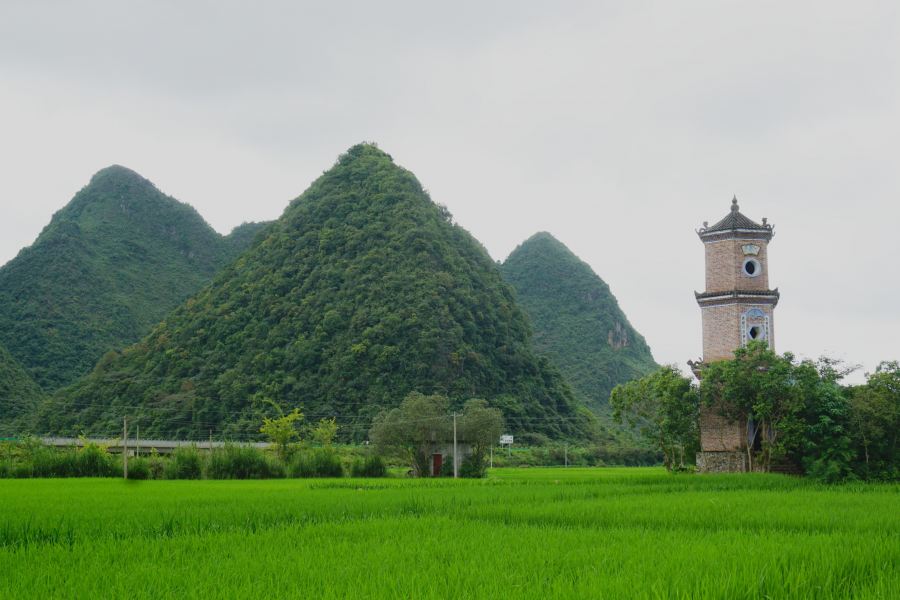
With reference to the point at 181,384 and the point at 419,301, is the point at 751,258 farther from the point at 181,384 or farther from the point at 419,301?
the point at 181,384

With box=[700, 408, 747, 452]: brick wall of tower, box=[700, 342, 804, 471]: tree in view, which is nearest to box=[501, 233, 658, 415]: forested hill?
box=[700, 408, 747, 452]: brick wall of tower

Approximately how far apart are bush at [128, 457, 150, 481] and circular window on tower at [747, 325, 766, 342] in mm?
22114

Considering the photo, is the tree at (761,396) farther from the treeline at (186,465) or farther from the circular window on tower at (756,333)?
the treeline at (186,465)

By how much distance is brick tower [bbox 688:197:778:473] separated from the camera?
2494 cm

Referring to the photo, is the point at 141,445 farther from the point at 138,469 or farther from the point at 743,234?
the point at 743,234

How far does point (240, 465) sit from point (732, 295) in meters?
19.6

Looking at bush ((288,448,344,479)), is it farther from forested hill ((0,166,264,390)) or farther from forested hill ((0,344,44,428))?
forested hill ((0,166,264,390))

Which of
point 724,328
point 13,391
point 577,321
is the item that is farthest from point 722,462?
point 577,321

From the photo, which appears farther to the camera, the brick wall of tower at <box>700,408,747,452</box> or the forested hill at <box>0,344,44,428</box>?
the forested hill at <box>0,344,44,428</box>

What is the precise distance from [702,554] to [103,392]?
215ft

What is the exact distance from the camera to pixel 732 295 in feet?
82.0

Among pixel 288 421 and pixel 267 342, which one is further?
pixel 267 342

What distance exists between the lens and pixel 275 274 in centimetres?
7150

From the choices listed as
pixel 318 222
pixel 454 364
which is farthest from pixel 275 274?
pixel 454 364
